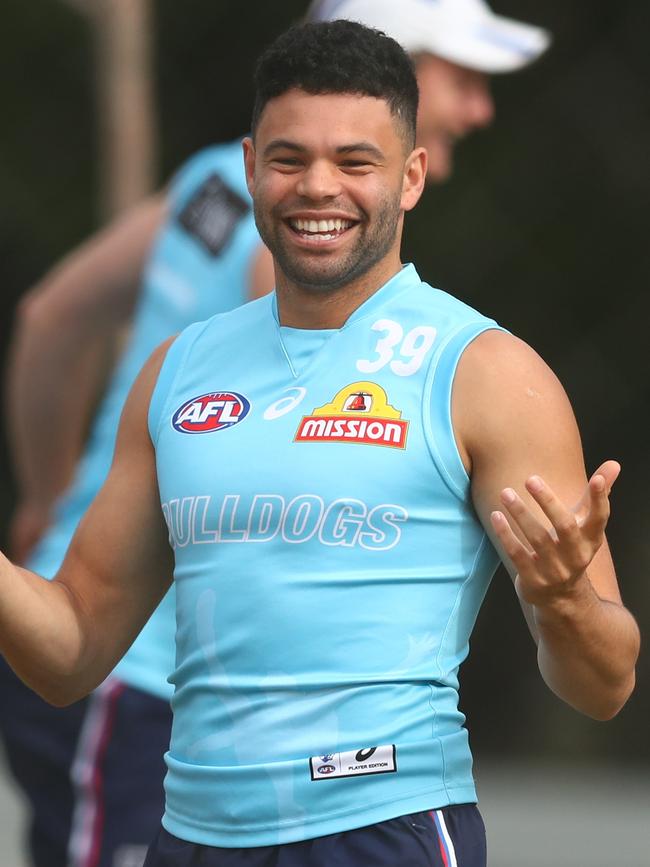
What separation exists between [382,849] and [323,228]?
2.50ft

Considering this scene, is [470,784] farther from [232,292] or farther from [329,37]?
[232,292]

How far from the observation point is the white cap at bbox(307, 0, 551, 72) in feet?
10.7

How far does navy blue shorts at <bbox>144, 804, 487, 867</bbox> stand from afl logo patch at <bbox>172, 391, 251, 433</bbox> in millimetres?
521

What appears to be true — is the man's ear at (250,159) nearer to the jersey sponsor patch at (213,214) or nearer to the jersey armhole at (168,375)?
the jersey armhole at (168,375)

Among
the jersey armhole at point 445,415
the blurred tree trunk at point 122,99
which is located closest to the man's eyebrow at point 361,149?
the jersey armhole at point 445,415

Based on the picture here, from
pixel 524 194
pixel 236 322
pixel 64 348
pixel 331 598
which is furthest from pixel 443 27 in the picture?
pixel 524 194

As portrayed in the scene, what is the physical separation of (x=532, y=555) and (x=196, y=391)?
22.3 inches

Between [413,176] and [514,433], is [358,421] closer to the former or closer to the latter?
[514,433]

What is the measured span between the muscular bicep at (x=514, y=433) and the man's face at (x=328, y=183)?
223mm

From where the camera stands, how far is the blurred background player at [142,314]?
326 cm

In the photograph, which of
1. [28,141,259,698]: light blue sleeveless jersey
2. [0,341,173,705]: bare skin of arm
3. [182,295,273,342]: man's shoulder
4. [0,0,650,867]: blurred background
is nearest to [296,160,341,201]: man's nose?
[182,295,273,342]: man's shoulder

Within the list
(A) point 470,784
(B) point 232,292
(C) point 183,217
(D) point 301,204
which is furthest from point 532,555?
(C) point 183,217

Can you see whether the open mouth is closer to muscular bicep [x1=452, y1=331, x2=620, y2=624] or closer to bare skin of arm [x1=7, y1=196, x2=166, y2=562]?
muscular bicep [x1=452, y1=331, x2=620, y2=624]

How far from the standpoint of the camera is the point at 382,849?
2.10 metres
